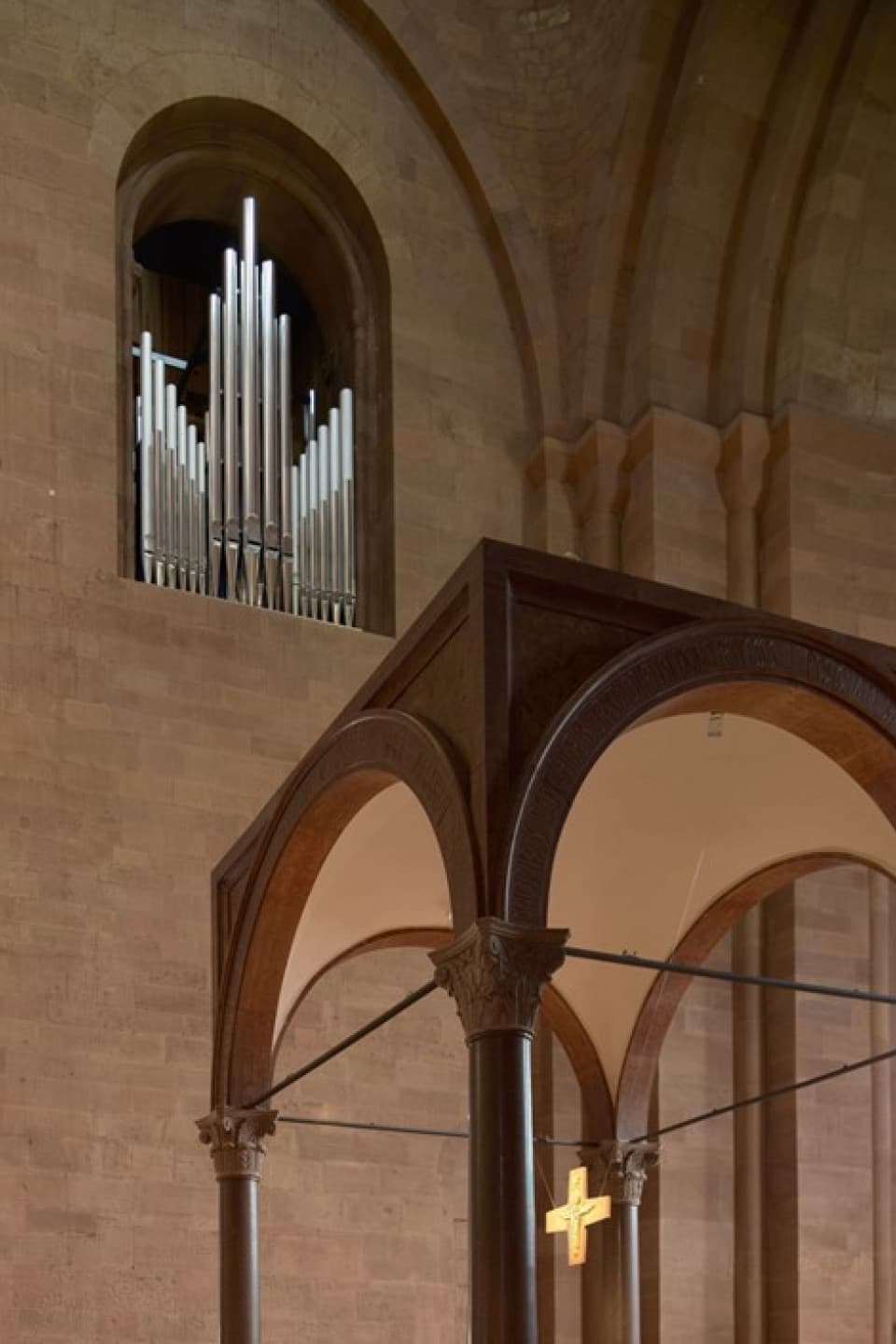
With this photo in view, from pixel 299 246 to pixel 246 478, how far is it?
229cm

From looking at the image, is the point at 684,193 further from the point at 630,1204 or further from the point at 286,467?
the point at 630,1204

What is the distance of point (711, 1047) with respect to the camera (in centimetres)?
1387

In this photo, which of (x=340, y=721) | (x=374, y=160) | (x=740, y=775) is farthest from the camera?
(x=374, y=160)

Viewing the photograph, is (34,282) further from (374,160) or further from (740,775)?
(740,775)

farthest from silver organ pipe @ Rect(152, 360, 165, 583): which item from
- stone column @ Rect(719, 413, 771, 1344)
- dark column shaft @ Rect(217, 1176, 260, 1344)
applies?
dark column shaft @ Rect(217, 1176, 260, 1344)

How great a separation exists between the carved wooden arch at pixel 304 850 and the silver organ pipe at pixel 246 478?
14.2ft

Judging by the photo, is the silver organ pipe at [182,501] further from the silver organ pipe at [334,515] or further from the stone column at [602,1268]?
the stone column at [602,1268]

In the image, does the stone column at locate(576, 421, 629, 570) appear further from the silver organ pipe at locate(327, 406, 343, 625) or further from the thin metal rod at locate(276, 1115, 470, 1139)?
the thin metal rod at locate(276, 1115, 470, 1139)

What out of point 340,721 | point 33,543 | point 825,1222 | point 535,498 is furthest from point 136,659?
point 825,1222

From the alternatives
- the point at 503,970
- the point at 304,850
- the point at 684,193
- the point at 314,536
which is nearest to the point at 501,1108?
the point at 503,970

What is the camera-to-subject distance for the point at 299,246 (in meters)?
15.6

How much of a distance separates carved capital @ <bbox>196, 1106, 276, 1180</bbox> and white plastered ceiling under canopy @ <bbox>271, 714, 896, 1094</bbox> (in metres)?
0.60

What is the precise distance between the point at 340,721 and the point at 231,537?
544cm

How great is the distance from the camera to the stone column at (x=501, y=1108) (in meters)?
7.00
